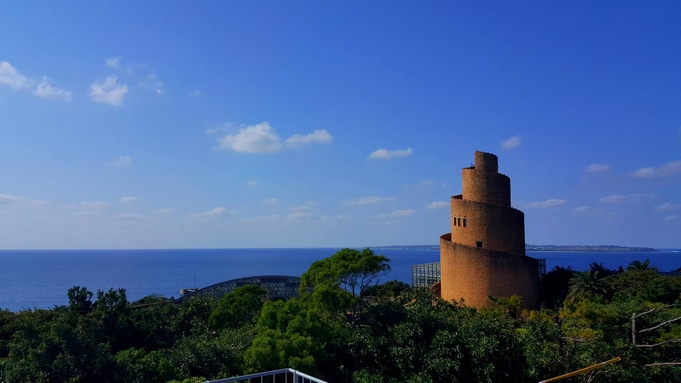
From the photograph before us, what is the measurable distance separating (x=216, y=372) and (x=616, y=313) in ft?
51.9

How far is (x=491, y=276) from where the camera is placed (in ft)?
86.4

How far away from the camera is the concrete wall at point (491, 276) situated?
2625cm

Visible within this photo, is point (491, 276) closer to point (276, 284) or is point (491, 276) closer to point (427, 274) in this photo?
point (427, 274)

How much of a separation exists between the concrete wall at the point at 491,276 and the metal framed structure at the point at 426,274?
17040mm

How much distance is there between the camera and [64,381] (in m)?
12.5

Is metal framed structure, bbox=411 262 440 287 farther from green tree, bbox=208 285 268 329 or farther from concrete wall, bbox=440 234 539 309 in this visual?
green tree, bbox=208 285 268 329

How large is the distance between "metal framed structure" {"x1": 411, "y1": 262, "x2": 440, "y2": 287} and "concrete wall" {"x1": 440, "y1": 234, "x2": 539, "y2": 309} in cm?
1704

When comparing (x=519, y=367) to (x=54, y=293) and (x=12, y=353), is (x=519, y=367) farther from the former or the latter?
(x=54, y=293)

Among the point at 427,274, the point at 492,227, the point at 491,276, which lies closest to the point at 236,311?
the point at 491,276

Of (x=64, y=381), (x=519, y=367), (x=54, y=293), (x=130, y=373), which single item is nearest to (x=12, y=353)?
(x=64, y=381)

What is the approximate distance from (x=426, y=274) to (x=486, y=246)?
18769 mm

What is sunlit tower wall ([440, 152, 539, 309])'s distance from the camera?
2631cm

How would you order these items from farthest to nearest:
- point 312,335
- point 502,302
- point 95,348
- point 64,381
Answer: point 502,302, point 312,335, point 95,348, point 64,381

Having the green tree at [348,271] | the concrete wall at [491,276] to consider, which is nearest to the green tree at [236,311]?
the green tree at [348,271]
